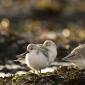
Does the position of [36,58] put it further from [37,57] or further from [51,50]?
[51,50]

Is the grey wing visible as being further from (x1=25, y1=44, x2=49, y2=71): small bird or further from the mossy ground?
the mossy ground

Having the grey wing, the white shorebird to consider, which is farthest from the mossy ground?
the grey wing

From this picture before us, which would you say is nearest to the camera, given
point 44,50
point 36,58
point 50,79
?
point 50,79

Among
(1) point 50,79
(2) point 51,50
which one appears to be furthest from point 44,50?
(1) point 50,79

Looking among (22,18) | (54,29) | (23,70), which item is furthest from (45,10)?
(23,70)

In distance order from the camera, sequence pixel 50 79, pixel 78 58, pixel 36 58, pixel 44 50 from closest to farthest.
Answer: pixel 50 79 < pixel 36 58 < pixel 44 50 < pixel 78 58

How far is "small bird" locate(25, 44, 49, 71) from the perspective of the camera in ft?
42.1

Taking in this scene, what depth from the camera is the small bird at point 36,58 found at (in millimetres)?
12847

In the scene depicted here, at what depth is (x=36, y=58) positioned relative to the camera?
12.9 meters

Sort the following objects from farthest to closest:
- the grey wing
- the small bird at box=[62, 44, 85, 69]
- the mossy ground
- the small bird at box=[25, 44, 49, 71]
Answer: the small bird at box=[62, 44, 85, 69], the grey wing, the small bird at box=[25, 44, 49, 71], the mossy ground

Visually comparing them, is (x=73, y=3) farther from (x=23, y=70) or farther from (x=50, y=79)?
(x=50, y=79)

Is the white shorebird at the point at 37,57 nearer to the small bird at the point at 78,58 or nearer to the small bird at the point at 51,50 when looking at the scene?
the small bird at the point at 51,50

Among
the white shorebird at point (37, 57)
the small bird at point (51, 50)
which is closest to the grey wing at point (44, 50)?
the white shorebird at point (37, 57)

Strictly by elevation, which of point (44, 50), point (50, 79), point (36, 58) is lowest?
point (50, 79)
